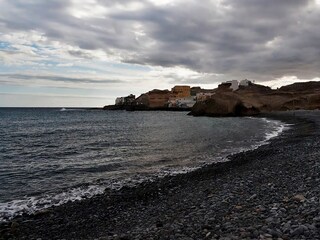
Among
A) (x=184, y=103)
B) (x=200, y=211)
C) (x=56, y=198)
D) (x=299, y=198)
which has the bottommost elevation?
(x=56, y=198)

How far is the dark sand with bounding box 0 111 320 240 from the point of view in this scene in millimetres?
8344

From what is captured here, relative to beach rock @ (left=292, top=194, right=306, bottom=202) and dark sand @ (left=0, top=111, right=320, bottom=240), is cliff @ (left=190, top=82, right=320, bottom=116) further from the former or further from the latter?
beach rock @ (left=292, top=194, right=306, bottom=202)

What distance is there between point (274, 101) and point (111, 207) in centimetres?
15486

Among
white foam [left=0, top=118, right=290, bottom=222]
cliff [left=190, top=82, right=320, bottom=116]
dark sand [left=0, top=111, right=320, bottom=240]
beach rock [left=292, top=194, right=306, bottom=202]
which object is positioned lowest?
white foam [left=0, top=118, right=290, bottom=222]

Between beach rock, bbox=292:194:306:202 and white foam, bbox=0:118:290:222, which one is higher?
beach rock, bbox=292:194:306:202

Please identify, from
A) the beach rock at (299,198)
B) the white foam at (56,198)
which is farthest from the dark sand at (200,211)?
the white foam at (56,198)

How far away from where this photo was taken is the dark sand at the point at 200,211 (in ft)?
27.4

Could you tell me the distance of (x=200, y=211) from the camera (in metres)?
11.0

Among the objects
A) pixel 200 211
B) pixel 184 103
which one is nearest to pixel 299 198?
pixel 200 211

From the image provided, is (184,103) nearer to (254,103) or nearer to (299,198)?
(254,103)

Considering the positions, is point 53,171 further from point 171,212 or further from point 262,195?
point 262,195

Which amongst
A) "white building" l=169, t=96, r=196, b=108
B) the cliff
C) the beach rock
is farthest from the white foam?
"white building" l=169, t=96, r=196, b=108

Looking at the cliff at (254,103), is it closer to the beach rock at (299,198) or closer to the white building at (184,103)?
the white building at (184,103)

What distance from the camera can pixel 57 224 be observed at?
11984mm
